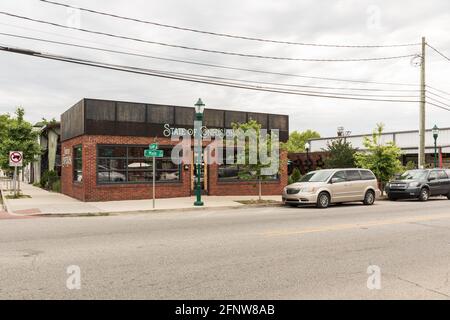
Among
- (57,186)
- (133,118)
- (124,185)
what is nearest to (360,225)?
(124,185)

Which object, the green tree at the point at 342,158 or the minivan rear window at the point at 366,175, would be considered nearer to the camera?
the minivan rear window at the point at 366,175

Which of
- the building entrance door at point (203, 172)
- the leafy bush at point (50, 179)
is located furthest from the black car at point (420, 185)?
the leafy bush at point (50, 179)

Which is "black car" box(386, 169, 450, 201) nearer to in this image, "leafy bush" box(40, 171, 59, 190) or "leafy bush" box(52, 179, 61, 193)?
"leafy bush" box(52, 179, 61, 193)

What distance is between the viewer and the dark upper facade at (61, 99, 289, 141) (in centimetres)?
1945

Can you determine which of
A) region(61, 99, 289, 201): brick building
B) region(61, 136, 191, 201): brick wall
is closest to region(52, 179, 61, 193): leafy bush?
region(61, 99, 289, 201): brick building

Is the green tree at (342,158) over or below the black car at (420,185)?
over

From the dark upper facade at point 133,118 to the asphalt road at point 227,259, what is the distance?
811 centimetres

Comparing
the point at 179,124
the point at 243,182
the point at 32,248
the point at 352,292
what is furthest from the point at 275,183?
the point at 352,292

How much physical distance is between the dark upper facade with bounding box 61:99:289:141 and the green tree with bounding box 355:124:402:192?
6.90 metres

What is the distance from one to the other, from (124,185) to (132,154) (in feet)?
5.31

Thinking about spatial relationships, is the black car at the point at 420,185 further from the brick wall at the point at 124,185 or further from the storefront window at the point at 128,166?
the storefront window at the point at 128,166

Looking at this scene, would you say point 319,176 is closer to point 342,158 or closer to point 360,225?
point 360,225

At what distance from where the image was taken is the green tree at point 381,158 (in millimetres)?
22609
